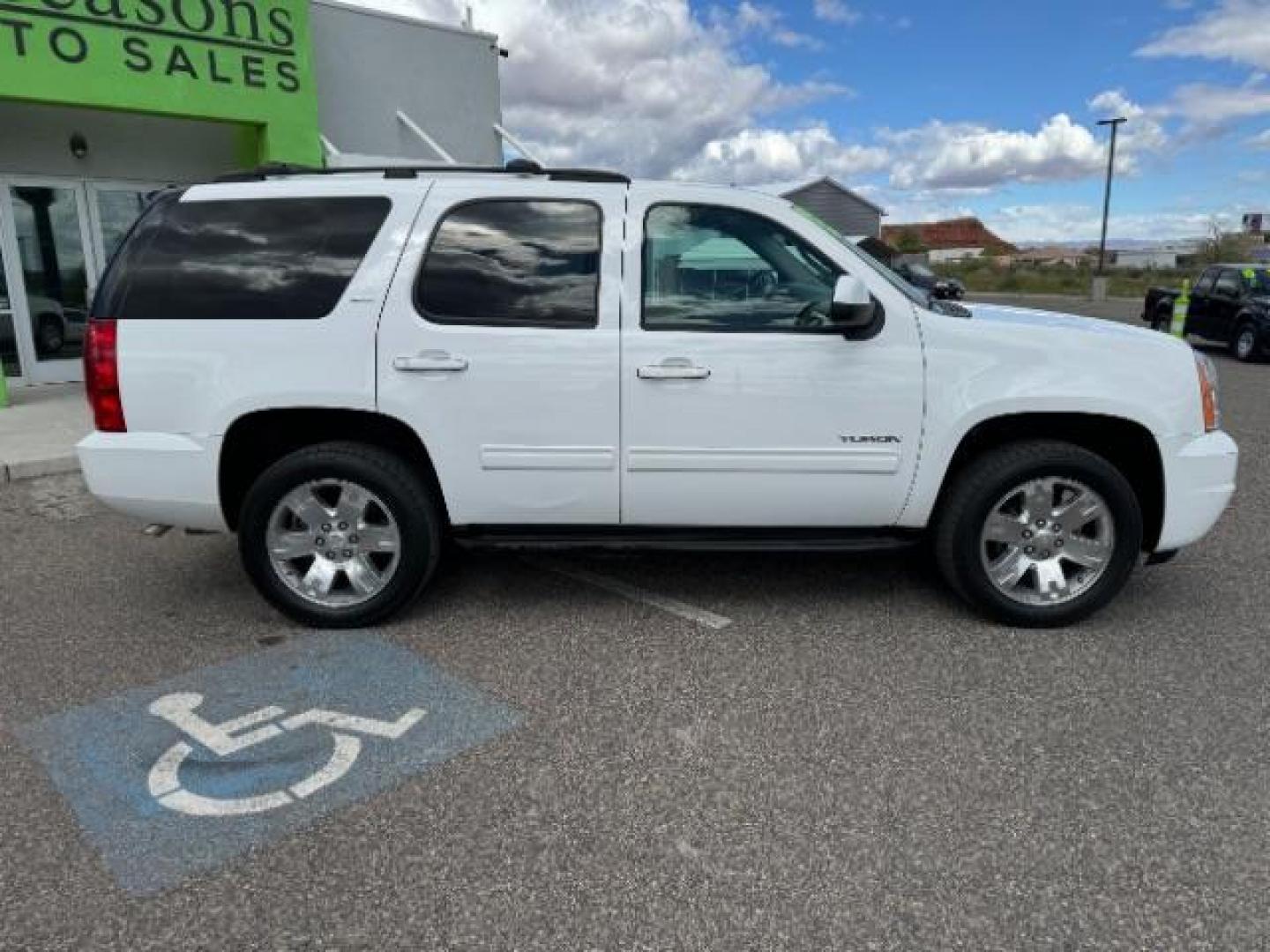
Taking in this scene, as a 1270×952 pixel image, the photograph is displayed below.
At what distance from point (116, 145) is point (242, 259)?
28.7ft

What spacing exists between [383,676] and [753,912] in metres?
1.86

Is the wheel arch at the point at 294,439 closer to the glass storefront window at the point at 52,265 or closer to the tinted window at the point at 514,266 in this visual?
the tinted window at the point at 514,266

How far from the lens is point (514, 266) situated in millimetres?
3781

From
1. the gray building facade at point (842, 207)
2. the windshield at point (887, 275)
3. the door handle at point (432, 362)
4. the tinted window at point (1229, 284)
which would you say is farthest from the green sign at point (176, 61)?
the gray building facade at point (842, 207)

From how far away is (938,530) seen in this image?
395 cm

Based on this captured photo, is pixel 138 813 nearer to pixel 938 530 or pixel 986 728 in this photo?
pixel 986 728

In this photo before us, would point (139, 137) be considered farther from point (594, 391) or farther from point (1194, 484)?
point (1194, 484)

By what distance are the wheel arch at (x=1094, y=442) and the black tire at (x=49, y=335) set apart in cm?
1102

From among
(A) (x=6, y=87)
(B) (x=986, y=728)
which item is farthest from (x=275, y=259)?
(A) (x=6, y=87)

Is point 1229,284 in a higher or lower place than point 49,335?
higher

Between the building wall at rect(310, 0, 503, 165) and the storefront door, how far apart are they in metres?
2.78

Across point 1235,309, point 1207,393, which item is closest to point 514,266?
point 1207,393

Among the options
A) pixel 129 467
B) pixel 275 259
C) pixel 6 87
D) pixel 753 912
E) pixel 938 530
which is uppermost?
pixel 6 87

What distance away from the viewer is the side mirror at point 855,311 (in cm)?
347
